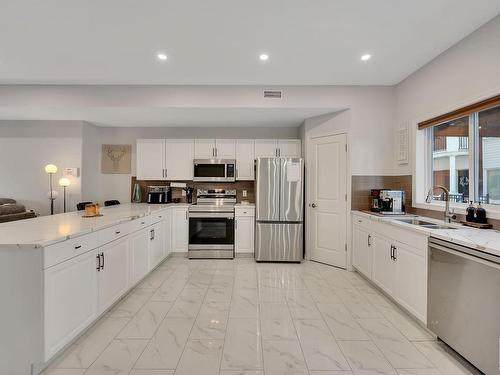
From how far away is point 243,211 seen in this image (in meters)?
4.24

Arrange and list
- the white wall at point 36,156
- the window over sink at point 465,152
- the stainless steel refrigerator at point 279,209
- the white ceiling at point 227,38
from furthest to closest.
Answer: the white wall at point 36,156
the stainless steel refrigerator at point 279,209
the window over sink at point 465,152
the white ceiling at point 227,38

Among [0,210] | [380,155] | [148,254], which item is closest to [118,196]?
[0,210]

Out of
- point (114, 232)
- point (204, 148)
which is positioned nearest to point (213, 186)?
point (204, 148)

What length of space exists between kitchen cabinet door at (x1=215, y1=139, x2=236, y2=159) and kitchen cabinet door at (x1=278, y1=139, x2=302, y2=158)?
0.84m

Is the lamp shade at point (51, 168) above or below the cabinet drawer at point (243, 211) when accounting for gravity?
above

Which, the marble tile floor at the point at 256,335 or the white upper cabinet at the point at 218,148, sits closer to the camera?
the marble tile floor at the point at 256,335

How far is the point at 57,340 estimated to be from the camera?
5.60 ft

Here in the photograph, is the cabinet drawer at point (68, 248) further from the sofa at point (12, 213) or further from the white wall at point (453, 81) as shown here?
the white wall at point (453, 81)

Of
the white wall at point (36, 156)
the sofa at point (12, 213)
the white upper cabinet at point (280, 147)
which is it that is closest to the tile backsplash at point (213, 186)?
the white upper cabinet at point (280, 147)

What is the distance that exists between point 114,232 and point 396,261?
9.05 ft

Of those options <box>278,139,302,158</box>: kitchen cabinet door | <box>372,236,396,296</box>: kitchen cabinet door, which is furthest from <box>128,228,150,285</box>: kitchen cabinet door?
<box>372,236,396,296</box>: kitchen cabinet door

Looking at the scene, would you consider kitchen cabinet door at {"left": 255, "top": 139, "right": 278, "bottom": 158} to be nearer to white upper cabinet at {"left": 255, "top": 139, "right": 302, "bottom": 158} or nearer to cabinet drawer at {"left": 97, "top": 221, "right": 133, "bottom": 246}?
white upper cabinet at {"left": 255, "top": 139, "right": 302, "bottom": 158}

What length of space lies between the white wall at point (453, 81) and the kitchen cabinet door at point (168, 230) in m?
3.52

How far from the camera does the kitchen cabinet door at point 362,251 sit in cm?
309
